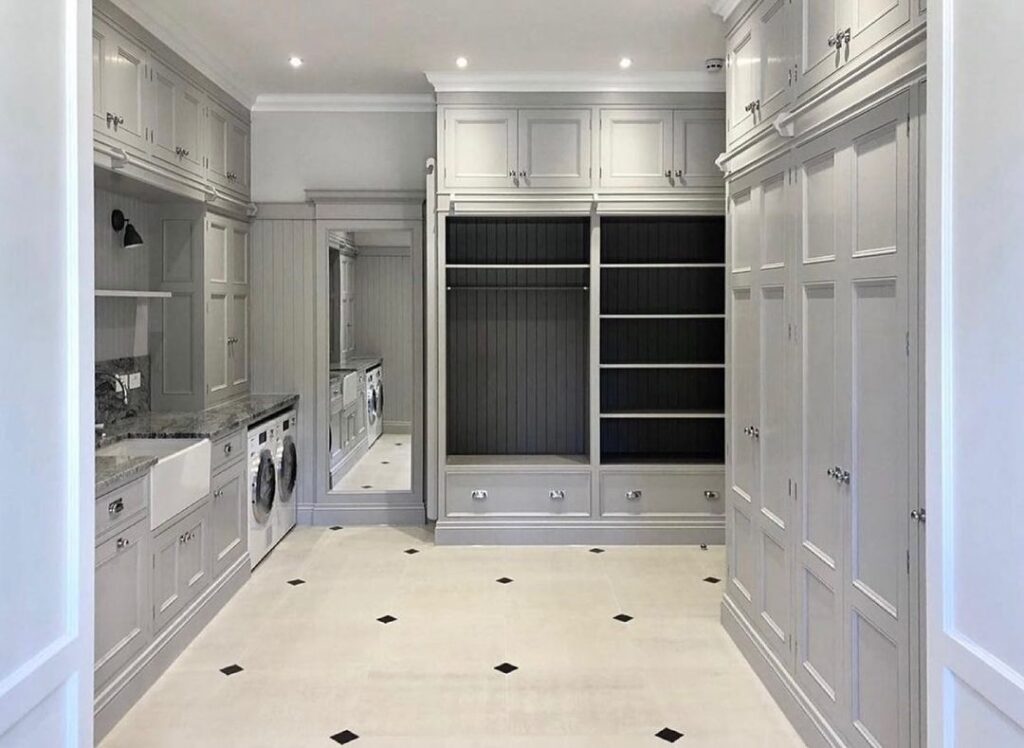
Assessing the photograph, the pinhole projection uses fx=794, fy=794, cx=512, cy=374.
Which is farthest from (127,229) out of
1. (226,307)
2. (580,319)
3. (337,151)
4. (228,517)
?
(580,319)

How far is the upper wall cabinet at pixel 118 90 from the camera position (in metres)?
3.37

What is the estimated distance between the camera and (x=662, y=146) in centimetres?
505

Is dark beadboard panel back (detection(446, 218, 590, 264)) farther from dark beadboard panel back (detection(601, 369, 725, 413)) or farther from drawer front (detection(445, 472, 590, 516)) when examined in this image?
drawer front (detection(445, 472, 590, 516))

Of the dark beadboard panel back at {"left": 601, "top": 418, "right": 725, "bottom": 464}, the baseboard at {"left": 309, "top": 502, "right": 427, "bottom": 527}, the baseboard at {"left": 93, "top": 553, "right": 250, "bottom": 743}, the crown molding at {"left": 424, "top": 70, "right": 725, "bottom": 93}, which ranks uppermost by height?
the crown molding at {"left": 424, "top": 70, "right": 725, "bottom": 93}

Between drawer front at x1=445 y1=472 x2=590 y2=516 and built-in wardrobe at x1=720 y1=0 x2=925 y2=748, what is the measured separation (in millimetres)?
1709

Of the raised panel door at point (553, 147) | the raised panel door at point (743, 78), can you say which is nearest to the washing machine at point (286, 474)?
the raised panel door at point (553, 147)

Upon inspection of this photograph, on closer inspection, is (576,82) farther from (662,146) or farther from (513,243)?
(513,243)

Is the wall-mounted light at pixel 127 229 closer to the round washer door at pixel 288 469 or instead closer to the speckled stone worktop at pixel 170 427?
the speckled stone worktop at pixel 170 427

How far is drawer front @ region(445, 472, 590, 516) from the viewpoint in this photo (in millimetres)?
5219

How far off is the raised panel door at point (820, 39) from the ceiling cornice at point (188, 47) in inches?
115

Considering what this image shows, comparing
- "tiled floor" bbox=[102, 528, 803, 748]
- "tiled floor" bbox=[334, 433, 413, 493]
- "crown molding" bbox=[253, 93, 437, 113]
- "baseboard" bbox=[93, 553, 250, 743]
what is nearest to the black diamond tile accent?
"tiled floor" bbox=[102, 528, 803, 748]

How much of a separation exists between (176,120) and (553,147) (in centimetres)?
220
